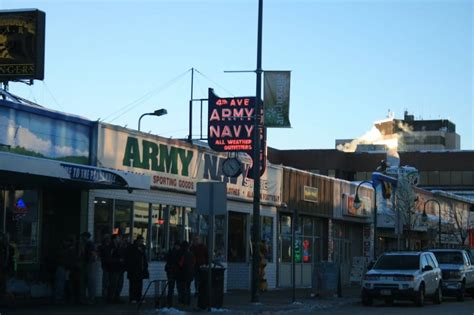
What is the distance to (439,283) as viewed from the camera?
25469 millimetres

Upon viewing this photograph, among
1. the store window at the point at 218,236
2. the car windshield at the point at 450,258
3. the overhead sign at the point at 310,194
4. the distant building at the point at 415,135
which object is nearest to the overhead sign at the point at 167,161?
the store window at the point at 218,236

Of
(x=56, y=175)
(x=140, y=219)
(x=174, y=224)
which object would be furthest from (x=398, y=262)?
(x=56, y=175)

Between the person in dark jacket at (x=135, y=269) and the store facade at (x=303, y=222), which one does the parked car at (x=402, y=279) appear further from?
the store facade at (x=303, y=222)

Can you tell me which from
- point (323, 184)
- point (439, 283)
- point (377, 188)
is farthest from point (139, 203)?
point (377, 188)

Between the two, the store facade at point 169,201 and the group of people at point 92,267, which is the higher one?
the store facade at point 169,201

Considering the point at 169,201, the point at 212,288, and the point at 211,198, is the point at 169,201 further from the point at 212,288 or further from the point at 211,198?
the point at 211,198

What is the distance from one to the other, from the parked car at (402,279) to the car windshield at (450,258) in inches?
151

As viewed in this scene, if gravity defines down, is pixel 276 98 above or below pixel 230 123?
above

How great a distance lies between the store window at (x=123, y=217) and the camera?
76.6 feet

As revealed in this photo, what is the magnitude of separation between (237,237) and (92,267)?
10445 mm

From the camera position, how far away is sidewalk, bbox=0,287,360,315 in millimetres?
17969

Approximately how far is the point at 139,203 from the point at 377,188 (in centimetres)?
2325

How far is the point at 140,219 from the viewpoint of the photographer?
24344 mm

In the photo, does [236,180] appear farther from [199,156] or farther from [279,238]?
[279,238]
